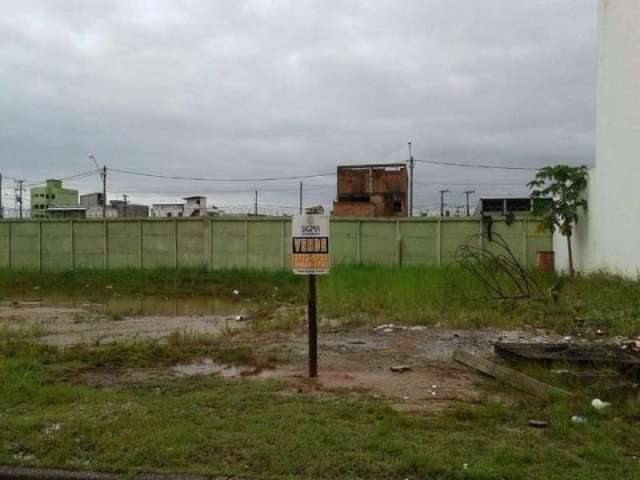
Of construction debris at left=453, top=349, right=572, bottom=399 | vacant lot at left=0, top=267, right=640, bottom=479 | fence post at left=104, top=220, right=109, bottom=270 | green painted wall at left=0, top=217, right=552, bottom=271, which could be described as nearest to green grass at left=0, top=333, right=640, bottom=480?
vacant lot at left=0, top=267, right=640, bottom=479

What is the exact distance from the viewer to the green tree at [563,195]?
1548cm

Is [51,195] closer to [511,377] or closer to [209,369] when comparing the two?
[209,369]

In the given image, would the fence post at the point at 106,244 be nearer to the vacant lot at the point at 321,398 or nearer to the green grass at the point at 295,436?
the vacant lot at the point at 321,398

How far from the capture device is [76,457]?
3889mm

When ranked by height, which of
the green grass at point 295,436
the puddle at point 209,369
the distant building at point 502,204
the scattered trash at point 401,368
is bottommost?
the puddle at point 209,369

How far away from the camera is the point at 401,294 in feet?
39.3

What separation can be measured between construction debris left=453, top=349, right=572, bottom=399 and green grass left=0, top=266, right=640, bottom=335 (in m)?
2.79

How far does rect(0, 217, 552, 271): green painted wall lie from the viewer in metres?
20.3

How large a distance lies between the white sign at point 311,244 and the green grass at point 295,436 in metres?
1.27

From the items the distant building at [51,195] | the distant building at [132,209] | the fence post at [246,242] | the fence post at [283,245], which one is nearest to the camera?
the fence post at [283,245]

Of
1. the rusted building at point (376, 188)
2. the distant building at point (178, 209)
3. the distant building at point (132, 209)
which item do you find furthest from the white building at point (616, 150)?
the distant building at point (132, 209)

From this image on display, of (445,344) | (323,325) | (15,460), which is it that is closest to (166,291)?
(323,325)

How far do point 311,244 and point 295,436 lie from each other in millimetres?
2253

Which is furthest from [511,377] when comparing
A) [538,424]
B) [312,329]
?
[312,329]
